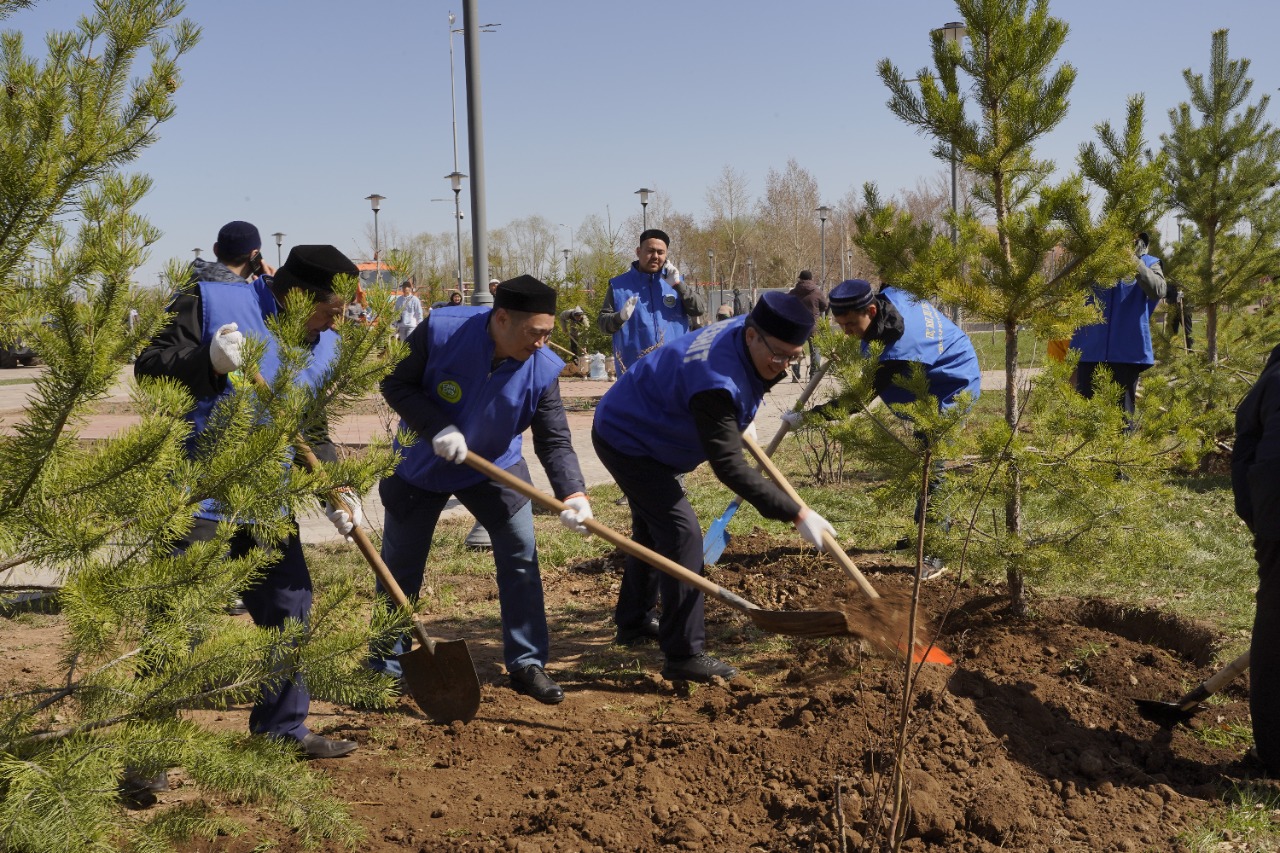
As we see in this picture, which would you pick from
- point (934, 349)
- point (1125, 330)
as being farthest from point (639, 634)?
point (1125, 330)

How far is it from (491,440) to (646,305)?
3885mm

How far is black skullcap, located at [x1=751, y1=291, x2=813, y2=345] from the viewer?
386 cm

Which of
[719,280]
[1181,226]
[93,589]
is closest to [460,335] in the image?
[93,589]

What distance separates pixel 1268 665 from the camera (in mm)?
3365

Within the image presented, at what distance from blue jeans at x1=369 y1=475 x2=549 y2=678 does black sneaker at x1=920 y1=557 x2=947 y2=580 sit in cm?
233

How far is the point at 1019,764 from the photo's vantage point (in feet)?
11.2

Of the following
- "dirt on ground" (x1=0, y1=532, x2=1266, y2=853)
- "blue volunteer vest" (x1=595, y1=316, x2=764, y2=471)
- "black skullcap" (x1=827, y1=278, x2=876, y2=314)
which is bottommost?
"dirt on ground" (x1=0, y1=532, x2=1266, y2=853)

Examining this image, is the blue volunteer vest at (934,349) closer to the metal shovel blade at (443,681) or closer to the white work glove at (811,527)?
the white work glove at (811,527)

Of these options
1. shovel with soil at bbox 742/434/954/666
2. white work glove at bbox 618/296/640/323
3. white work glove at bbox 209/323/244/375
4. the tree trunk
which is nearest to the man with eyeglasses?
shovel with soil at bbox 742/434/954/666

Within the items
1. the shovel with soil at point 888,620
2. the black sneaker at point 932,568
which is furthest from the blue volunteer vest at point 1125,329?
the shovel with soil at point 888,620

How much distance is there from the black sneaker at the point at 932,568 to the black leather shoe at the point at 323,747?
322 centimetres

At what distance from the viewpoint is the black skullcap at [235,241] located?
148 inches

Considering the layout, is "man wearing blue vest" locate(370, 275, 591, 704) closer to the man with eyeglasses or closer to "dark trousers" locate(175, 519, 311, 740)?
the man with eyeglasses

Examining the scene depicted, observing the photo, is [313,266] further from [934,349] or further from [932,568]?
[932,568]
